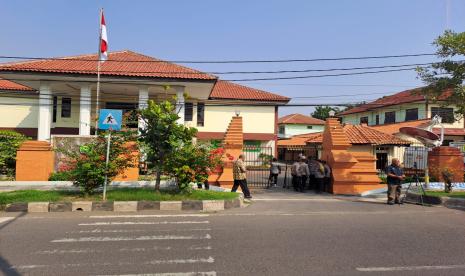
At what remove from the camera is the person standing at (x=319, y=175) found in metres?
15.8

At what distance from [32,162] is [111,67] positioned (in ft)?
27.7

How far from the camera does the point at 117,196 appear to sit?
10.7 metres

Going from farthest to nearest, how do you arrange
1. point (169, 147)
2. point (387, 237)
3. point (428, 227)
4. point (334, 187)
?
point (334, 187), point (169, 147), point (428, 227), point (387, 237)

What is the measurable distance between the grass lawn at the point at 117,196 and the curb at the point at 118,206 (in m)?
0.21

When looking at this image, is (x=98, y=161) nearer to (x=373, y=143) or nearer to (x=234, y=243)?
(x=234, y=243)

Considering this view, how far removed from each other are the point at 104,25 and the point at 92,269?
53.3 feet

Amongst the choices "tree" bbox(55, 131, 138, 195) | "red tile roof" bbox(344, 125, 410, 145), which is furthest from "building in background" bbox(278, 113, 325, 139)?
"tree" bbox(55, 131, 138, 195)

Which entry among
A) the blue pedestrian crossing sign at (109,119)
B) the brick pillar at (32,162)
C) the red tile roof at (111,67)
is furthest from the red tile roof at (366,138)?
the blue pedestrian crossing sign at (109,119)

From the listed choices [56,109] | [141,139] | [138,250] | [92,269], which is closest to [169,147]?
[141,139]

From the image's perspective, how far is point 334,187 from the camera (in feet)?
50.6

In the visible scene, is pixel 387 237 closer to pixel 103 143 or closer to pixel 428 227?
pixel 428 227

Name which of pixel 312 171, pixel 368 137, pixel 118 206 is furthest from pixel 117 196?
pixel 368 137

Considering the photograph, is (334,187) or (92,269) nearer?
(92,269)

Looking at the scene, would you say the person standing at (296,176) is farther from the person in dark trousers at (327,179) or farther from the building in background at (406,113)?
the building in background at (406,113)
